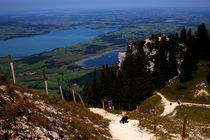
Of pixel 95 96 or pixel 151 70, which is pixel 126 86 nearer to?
pixel 95 96

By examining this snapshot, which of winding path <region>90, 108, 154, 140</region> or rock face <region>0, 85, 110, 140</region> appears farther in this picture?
winding path <region>90, 108, 154, 140</region>

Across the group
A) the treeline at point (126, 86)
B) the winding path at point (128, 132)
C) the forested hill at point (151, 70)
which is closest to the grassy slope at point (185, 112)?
the winding path at point (128, 132)

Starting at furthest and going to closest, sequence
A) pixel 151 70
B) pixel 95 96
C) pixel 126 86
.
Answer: pixel 151 70
pixel 95 96
pixel 126 86

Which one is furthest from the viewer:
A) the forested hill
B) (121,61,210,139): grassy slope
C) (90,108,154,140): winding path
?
the forested hill

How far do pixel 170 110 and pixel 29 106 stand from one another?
4144 cm

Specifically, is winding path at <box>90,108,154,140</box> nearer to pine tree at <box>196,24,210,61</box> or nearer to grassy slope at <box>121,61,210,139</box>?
grassy slope at <box>121,61,210,139</box>

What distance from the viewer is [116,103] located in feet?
208

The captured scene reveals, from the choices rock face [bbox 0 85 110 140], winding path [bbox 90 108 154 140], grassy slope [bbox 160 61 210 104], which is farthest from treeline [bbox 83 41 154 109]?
rock face [bbox 0 85 110 140]

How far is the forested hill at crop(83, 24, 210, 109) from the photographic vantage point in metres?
61.4

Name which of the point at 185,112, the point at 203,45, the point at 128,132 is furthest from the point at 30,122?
the point at 203,45

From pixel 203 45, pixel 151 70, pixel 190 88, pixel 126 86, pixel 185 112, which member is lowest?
pixel 185 112

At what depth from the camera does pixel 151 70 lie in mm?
78188

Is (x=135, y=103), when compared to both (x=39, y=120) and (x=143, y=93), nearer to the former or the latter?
(x=143, y=93)

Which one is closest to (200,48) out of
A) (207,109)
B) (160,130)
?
(207,109)
